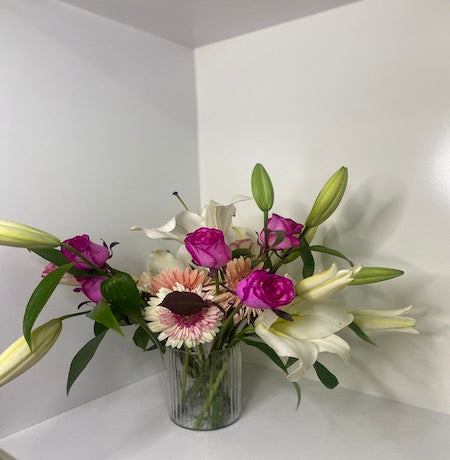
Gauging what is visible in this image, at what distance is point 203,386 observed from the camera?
77 cm

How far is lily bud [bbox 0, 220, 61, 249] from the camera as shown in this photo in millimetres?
603

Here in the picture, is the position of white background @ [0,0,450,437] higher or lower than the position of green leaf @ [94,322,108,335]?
higher

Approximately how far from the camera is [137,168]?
935 mm

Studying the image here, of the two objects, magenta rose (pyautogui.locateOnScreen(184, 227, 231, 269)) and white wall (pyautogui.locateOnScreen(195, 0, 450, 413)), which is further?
white wall (pyautogui.locateOnScreen(195, 0, 450, 413))

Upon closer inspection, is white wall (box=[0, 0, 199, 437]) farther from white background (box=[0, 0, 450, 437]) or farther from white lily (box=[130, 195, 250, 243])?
white lily (box=[130, 195, 250, 243])

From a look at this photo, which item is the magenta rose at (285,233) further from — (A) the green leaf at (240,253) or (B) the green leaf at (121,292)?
(B) the green leaf at (121,292)

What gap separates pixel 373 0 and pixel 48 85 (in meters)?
0.53

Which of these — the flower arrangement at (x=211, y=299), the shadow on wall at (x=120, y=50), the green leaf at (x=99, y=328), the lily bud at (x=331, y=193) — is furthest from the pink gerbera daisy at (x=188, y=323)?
the shadow on wall at (x=120, y=50)

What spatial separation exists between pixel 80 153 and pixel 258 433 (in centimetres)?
52

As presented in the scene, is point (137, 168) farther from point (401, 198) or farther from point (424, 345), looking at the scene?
point (424, 345)

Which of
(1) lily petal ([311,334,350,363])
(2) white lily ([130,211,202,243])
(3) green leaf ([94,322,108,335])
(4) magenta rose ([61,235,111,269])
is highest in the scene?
(2) white lily ([130,211,202,243])

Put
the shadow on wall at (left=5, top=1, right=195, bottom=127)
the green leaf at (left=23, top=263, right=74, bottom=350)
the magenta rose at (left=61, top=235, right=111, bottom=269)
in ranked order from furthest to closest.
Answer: the shadow on wall at (left=5, top=1, right=195, bottom=127) → the magenta rose at (left=61, top=235, right=111, bottom=269) → the green leaf at (left=23, top=263, right=74, bottom=350)

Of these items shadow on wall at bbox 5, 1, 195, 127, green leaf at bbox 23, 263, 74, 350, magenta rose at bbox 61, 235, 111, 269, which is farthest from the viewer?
shadow on wall at bbox 5, 1, 195, 127

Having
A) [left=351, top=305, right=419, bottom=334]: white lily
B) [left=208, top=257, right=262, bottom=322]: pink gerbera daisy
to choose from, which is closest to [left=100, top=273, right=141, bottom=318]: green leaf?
[left=208, top=257, right=262, bottom=322]: pink gerbera daisy
